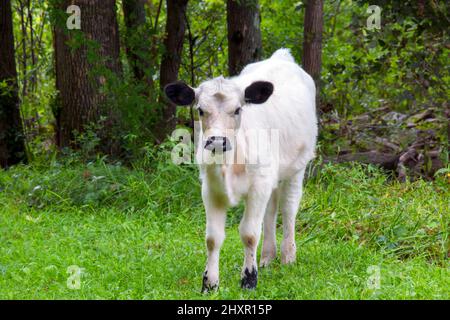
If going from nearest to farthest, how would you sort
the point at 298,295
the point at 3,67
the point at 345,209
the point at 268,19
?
the point at 298,295
the point at 345,209
the point at 3,67
the point at 268,19

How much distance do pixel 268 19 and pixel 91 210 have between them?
722 cm

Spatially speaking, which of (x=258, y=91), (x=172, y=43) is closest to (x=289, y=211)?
Answer: (x=258, y=91)

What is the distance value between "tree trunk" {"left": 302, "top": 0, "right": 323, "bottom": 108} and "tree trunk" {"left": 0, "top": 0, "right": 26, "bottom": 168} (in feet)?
15.8

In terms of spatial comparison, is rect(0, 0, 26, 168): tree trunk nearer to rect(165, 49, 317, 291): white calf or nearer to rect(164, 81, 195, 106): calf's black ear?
rect(165, 49, 317, 291): white calf

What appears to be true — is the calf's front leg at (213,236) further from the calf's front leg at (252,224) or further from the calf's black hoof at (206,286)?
the calf's front leg at (252,224)

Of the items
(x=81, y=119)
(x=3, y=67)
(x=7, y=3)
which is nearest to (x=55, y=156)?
(x=81, y=119)

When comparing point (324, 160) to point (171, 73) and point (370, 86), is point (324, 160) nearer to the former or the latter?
point (171, 73)

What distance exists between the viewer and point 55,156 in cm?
1106

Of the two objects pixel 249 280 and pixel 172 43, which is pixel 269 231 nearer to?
pixel 249 280

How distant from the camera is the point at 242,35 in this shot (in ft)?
37.2

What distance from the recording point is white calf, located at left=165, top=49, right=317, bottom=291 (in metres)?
5.59

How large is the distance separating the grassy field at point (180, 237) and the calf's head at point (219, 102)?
48.8 inches

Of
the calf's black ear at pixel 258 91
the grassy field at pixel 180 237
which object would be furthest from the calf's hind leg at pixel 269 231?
the calf's black ear at pixel 258 91

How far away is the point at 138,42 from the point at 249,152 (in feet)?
20.4
